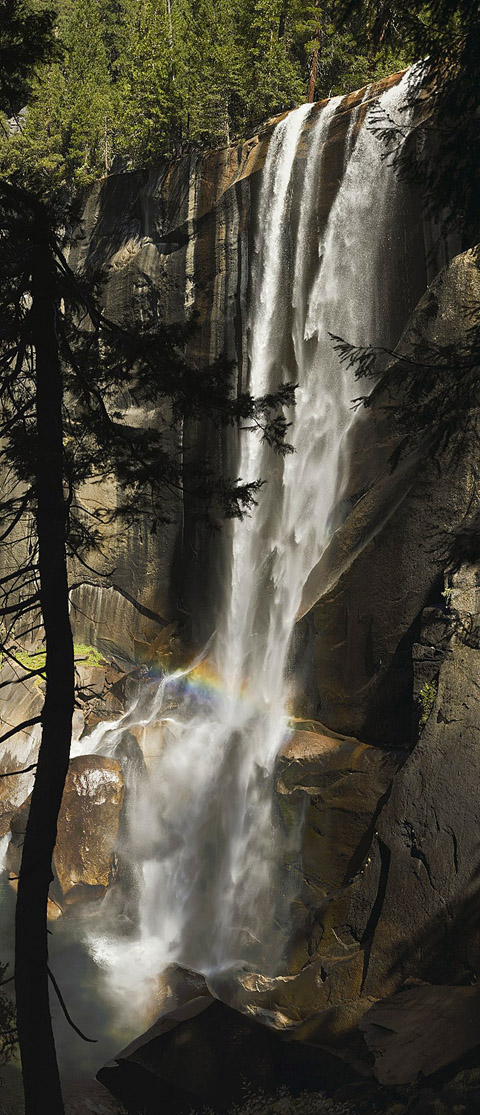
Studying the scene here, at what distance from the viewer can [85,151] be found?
28.1 meters

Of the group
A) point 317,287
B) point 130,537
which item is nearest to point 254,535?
point 130,537

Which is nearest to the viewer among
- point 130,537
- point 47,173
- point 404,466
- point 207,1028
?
point 207,1028

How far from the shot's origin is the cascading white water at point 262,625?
12.7m

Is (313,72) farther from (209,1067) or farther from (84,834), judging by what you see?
(209,1067)

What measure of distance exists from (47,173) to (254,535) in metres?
16.9

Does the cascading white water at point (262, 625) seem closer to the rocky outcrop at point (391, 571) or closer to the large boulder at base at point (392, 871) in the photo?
the large boulder at base at point (392, 871)

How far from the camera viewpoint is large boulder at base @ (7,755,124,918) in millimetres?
14312

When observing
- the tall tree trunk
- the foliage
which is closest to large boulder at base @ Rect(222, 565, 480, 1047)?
the tall tree trunk

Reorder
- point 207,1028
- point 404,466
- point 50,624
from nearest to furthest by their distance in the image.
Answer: point 50,624 → point 207,1028 → point 404,466

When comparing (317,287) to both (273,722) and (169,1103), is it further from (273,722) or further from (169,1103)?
(169,1103)

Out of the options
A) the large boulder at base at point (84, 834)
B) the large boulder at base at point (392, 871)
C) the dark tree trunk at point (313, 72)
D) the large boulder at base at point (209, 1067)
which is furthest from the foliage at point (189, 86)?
the large boulder at base at point (209, 1067)

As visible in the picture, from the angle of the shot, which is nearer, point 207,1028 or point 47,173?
point 207,1028

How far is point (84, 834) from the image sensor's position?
14508 mm

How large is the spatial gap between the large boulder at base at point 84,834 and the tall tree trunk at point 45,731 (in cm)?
886
